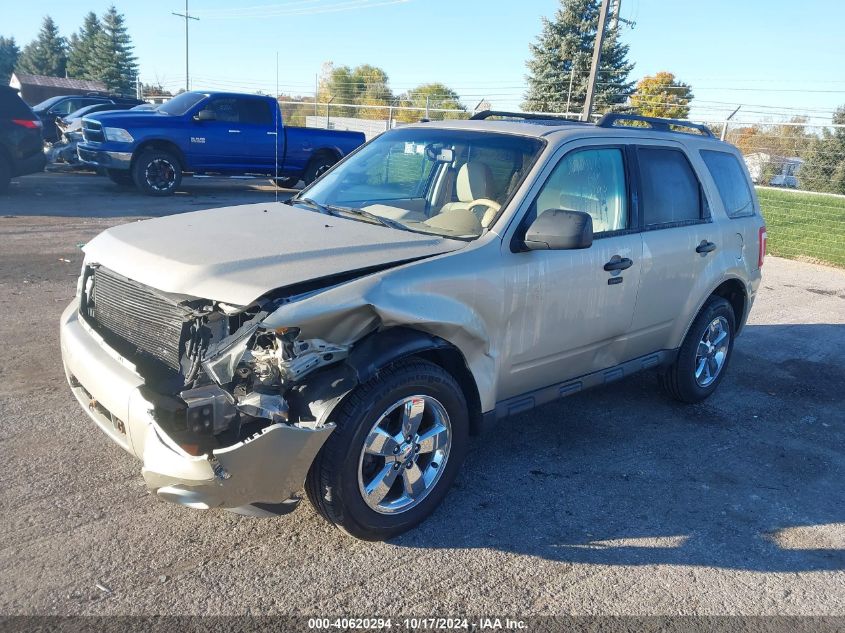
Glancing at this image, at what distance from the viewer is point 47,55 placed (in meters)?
69.9

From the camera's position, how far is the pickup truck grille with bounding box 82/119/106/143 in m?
13.4

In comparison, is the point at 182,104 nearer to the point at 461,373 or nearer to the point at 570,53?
the point at 461,373

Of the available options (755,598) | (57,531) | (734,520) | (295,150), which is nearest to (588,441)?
(734,520)

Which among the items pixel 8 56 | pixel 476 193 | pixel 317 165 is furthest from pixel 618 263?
pixel 8 56

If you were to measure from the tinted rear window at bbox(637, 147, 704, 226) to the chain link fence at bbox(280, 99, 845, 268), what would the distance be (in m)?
7.19

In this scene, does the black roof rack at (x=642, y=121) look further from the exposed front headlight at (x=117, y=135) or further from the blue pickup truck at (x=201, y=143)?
the exposed front headlight at (x=117, y=135)

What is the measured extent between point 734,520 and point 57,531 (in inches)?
134

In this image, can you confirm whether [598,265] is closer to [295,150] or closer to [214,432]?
[214,432]

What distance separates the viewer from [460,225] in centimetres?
386

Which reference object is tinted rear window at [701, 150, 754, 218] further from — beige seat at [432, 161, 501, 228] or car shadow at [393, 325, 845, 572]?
beige seat at [432, 161, 501, 228]

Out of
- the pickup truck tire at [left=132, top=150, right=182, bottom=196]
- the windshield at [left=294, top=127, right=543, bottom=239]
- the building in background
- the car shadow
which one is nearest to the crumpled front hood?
the windshield at [left=294, top=127, right=543, bottom=239]

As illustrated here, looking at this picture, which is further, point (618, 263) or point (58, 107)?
point (58, 107)

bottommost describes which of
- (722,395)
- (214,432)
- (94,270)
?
(722,395)

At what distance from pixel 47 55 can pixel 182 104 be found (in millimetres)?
67835
